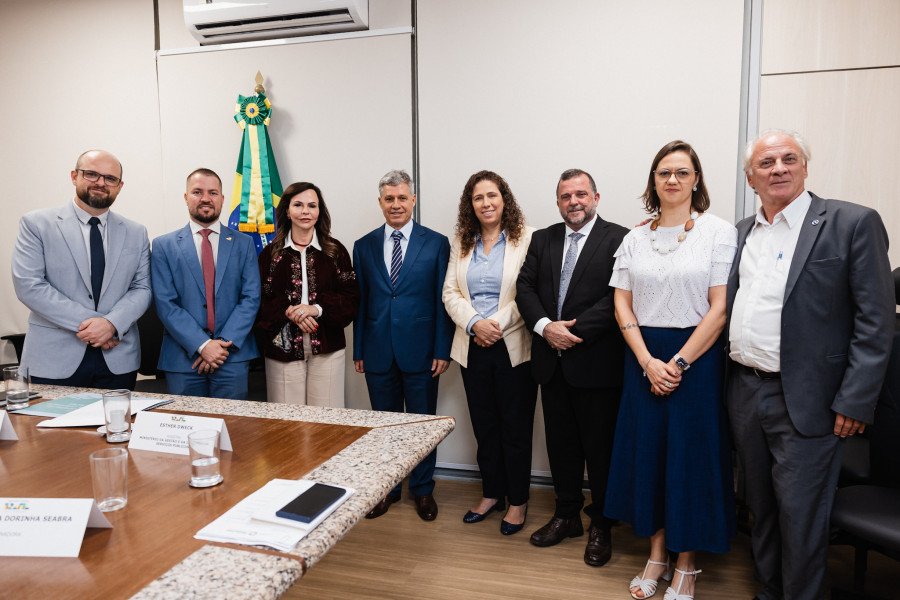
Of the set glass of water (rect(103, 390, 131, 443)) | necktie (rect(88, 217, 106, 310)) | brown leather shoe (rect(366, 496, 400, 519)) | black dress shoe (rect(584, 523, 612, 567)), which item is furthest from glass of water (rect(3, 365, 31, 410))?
black dress shoe (rect(584, 523, 612, 567))

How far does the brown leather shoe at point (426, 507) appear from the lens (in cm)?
298

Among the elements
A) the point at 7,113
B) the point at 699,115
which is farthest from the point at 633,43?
the point at 7,113

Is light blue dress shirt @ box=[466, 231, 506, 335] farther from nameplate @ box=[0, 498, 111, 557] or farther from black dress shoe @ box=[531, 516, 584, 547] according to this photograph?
nameplate @ box=[0, 498, 111, 557]

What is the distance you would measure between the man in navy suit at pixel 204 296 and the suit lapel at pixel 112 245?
155mm

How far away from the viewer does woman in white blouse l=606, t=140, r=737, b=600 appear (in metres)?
2.18

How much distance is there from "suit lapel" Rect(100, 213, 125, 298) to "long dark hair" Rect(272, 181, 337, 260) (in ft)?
2.24

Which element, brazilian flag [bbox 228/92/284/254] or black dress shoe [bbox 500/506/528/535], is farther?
brazilian flag [bbox 228/92/284/254]

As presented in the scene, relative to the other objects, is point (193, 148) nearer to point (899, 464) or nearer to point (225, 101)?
point (225, 101)

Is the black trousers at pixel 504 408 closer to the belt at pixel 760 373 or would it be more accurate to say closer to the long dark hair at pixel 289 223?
the long dark hair at pixel 289 223

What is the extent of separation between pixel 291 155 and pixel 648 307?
242cm

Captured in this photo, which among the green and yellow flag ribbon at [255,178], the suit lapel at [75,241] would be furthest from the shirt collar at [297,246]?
the suit lapel at [75,241]

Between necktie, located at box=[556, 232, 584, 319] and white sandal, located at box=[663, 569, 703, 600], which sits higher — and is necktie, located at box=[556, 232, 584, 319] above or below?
above

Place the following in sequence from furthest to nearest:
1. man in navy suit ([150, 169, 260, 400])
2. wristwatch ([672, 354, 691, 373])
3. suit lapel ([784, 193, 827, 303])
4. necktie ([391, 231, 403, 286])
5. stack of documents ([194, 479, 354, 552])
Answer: necktie ([391, 231, 403, 286]) → man in navy suit ([150, 169, 260, 400]) → wristwatch ([672, 354, 691, 373]) → suit lapel ([784, 193, 827, 303]) → stack of documents ([194, 479, 354, 552])

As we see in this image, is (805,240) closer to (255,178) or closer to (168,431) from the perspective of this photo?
(168,431)
